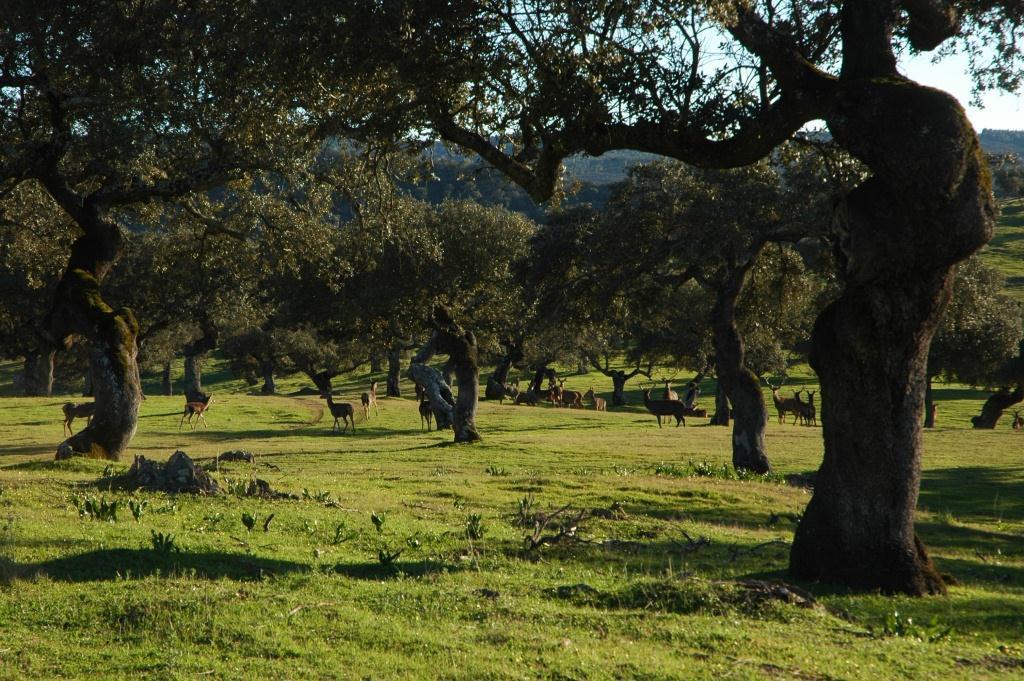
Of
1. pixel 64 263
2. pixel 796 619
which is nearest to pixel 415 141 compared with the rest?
pixel 796 619

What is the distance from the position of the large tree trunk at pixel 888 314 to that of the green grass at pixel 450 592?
24.0 inches

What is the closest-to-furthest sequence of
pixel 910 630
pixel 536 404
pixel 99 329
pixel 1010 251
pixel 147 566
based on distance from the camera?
pixel 910 630 → pixel 147 566 → pixel 99 329 → pixel 536 404 → pixel 1010 251

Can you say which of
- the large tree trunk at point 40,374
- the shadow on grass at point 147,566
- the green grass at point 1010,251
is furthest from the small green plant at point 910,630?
the green grass at point 1010,251

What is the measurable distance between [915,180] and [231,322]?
55753mm

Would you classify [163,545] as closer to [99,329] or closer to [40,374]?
[99,329]

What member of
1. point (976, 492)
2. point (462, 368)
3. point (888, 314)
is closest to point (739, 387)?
point (976, 492)

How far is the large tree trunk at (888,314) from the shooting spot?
9898 millimetres

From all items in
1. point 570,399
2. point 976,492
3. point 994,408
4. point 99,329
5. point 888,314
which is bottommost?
point 976,492

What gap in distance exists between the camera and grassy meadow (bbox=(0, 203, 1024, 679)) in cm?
662

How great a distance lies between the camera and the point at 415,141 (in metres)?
15.7

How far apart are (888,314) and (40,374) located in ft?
210

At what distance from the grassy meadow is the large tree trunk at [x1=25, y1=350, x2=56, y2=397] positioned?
48.6 meters

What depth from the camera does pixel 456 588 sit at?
28.5ft

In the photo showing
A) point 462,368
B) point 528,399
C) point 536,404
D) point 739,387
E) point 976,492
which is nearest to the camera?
point 976,492
